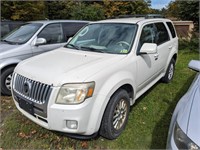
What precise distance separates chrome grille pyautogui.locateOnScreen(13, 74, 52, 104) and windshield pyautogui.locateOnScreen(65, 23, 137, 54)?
124 centimetres

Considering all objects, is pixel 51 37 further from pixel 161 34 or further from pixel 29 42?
pixel 161 34

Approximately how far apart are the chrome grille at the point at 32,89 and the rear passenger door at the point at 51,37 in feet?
7.39

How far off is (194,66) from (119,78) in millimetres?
1070

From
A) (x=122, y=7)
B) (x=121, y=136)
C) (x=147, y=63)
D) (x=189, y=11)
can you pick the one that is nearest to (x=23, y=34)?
(x=147, y=63)

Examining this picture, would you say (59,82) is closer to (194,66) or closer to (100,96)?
(100,96)

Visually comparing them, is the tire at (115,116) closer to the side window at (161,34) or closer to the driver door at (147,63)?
the driver door at (147,63)

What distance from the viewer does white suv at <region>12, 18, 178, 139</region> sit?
104 inches

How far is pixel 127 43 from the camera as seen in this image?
364 cm

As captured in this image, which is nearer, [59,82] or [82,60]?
[59,82]

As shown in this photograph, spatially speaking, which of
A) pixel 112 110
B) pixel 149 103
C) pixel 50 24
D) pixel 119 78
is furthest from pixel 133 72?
pixel 50 24

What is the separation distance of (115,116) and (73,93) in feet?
2.88

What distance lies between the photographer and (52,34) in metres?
5.84

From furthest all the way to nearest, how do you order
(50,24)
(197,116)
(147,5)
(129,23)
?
(147,5), (50,24), (129,23), (197,116)

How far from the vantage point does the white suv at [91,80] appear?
104 inches
